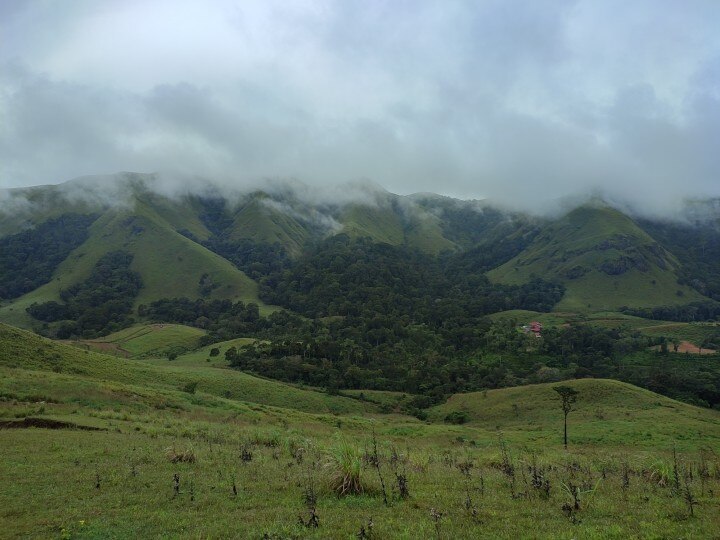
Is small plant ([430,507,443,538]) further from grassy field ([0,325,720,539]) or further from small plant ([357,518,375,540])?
small plant ([357,518,375,540])

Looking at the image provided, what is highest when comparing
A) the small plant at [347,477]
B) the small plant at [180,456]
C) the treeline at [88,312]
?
the treeline at [88,312]

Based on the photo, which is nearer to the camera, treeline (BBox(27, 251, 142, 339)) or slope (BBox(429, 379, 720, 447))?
slope (BBox(429, 379, 720, 447))

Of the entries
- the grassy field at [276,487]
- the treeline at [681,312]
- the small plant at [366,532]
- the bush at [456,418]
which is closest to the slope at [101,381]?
the grassy field at [276,487]

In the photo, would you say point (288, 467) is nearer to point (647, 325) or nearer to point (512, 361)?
point (512, 361)

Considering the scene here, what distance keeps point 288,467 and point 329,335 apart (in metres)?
141

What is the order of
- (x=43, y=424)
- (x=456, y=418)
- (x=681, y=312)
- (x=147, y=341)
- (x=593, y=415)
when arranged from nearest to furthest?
(x=43, y=424), (x=593, y=415), (x=456, y=418), (x=147, y=341), (x=681, y=312)

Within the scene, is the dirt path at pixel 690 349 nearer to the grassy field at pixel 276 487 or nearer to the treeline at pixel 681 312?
the treeline at pixel 681 312

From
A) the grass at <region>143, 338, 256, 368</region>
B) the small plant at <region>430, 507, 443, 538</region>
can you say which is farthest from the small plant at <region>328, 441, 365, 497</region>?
the grass at <region>143, 338, 256, 368</region>

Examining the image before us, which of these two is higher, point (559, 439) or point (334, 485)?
point (334, 485)

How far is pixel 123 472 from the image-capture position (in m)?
16.1

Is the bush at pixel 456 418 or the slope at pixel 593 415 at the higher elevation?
the slope at pixel 593 415

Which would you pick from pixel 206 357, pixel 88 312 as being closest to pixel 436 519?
pixel 206 357

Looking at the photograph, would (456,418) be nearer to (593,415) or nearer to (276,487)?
(593,415)

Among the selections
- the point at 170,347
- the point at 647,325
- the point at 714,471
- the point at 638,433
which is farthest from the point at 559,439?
the point at 647,325
